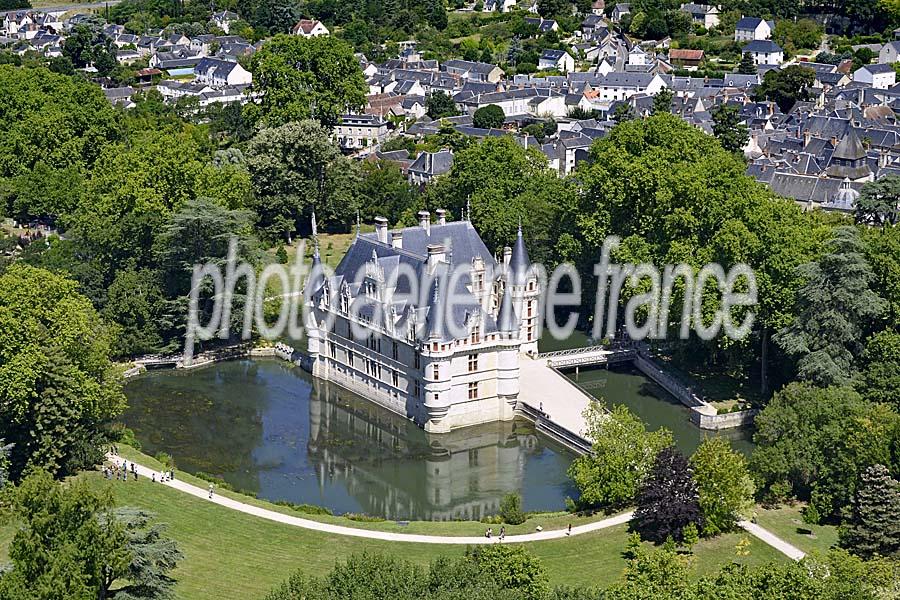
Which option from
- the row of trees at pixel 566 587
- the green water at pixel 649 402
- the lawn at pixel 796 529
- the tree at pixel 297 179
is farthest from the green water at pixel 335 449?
the tree at pixel 297 179

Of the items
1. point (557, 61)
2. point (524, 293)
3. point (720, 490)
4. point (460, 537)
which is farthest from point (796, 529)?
point (557, 61)

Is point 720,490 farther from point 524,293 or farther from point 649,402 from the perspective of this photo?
point 524,293

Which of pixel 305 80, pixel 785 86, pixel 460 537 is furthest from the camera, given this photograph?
pixel 785 86

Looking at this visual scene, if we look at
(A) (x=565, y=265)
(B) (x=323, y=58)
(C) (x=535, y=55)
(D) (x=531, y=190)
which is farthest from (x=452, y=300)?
(C) (x=535, y=55)

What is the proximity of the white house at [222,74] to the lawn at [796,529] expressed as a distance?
94323 millimetres

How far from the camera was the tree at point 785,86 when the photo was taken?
12100 cm

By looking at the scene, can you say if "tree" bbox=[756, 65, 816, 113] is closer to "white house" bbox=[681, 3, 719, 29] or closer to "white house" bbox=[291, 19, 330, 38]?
"white house" bbox=[681, 3, 719, 29]

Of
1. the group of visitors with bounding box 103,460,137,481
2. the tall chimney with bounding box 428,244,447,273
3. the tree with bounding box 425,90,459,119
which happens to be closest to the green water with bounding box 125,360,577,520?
the group of visitors with bounding box 103,460,137,481

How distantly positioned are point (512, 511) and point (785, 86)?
79028 millimetres

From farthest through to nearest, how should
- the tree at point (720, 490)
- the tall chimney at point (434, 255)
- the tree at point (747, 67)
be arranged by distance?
1. the tree at point (747, 67)
2. the tall chimney at point (434, 255)
3. the tree at point (720, 490)

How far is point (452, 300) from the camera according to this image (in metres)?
60.6

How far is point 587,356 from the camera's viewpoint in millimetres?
68062

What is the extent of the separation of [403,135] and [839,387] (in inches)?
2376

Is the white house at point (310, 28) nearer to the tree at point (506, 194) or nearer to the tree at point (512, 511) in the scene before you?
the tree at point (506, 194)
